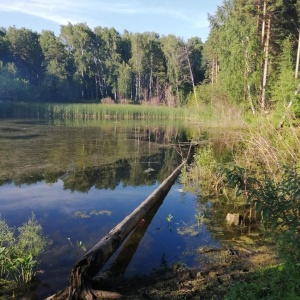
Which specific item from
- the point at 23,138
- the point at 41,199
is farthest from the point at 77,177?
the point at 23,138

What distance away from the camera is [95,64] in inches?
2867

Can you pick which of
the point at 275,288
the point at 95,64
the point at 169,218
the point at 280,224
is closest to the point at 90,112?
the point at 95,64

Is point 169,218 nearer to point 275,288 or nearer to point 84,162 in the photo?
point 275,288

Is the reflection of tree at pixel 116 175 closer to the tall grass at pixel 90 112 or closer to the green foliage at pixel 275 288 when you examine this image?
the green foliage at pixel 275 288

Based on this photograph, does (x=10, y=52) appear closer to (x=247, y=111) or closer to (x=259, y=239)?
(x=247, y=111)

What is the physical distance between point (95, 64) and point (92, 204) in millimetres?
67496

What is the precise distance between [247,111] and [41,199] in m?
16.8

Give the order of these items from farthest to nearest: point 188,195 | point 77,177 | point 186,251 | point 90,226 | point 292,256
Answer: point 77,177
point 188,195
point 90,226
point 186,251
point 292,256

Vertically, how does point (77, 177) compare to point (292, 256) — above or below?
below

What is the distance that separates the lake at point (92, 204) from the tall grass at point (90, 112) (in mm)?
30447

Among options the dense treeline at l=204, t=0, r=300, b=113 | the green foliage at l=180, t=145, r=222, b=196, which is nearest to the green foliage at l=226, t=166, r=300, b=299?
the green foliage at l=180, t=145, r=222, b=196

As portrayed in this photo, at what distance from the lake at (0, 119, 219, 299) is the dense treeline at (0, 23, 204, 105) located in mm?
48871

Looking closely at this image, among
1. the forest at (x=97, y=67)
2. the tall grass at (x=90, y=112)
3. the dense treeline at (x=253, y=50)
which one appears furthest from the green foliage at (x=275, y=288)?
the forest at (x=97, y=67)

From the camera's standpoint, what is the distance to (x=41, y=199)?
9773 millimetres
